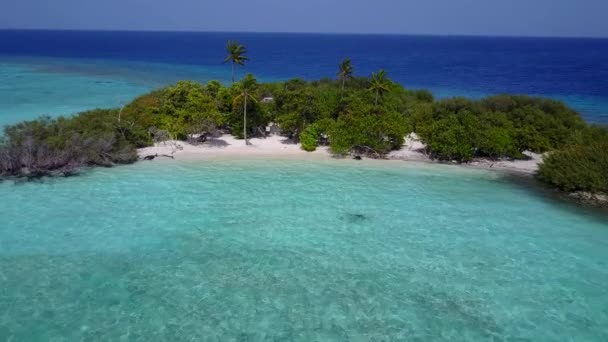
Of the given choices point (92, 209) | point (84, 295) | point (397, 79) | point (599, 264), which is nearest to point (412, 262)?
point (599, 264)

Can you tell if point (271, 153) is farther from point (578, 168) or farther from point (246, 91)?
point (578, 168)

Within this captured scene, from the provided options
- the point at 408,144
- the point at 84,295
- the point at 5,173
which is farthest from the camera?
the point at 408,144

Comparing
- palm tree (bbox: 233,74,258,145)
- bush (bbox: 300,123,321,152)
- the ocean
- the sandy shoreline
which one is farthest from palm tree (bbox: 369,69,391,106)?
palm tree (bbox: 233,74,258,145)

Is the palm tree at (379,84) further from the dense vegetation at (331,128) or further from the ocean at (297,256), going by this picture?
the ocean at (297,256)

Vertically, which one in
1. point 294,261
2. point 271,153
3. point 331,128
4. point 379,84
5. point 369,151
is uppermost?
point 379,84

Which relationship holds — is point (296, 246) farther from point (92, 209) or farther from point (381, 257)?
point (92, 209)

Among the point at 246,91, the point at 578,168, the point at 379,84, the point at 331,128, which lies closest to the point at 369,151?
the point at 331,128

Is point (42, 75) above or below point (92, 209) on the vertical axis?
above
